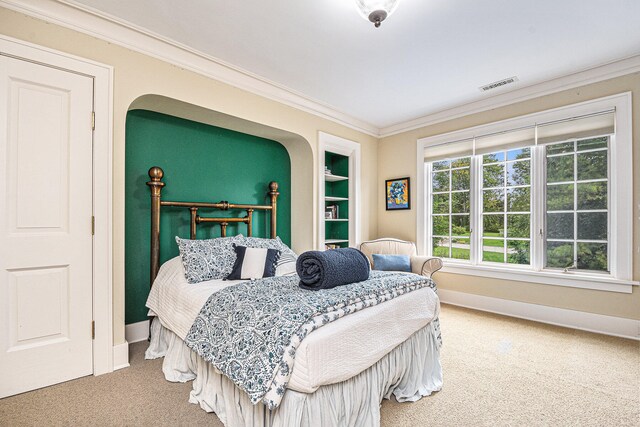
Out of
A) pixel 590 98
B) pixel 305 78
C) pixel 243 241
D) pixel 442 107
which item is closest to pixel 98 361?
pixel 243 241

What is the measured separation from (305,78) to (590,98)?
2.96m

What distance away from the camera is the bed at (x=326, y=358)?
1.29 meters

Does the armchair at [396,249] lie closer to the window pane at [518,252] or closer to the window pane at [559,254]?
the window pane at [518,252]

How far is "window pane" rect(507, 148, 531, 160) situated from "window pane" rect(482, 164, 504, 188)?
15cm

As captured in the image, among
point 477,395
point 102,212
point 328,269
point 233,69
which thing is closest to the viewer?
point 328,269

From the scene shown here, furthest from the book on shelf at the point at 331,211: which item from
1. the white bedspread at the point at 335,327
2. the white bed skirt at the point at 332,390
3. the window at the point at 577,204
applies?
the window at the point at 577,204

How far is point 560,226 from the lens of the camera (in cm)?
325

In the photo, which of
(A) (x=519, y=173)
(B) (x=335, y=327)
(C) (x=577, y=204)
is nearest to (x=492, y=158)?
(A) (x=519, y=173)

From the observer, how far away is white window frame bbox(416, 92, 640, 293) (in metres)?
2.83

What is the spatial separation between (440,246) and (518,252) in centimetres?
95

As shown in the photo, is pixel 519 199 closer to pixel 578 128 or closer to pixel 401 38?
pixel 578 128

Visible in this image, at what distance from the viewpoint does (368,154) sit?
466 centimetres

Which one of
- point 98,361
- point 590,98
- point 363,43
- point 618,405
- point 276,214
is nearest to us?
point 618,405

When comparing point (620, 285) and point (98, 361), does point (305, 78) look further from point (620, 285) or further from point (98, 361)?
point (620, 285)
